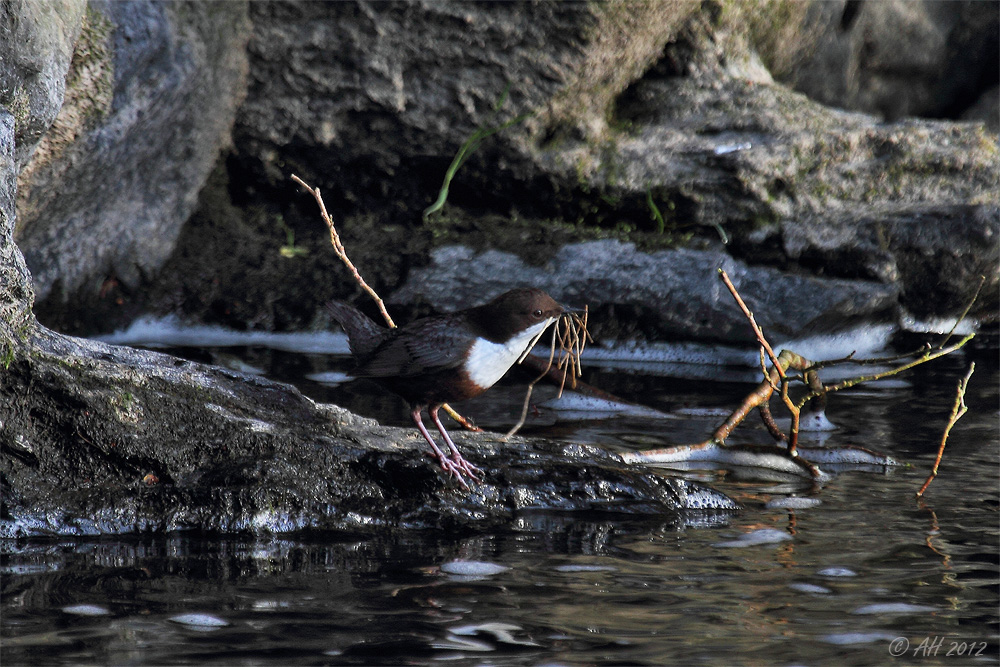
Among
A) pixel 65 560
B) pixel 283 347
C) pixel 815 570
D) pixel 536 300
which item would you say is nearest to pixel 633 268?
pixel 283 347

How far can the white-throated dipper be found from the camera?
12.0ft

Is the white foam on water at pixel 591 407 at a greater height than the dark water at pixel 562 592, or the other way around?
the white foam on water at pixel 591 407

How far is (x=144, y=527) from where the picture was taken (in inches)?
127

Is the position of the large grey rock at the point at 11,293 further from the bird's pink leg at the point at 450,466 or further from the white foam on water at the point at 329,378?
the white foam on water at the point at 329,378

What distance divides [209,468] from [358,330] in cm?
89

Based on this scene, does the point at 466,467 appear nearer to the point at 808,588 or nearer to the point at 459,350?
the point at 459,350

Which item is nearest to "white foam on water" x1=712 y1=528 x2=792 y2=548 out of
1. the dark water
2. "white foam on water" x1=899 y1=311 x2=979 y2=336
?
the dark water

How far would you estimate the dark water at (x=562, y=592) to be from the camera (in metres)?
2.41

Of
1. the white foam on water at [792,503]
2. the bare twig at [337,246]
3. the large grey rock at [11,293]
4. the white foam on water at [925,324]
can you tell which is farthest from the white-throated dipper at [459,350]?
the white foam on water at [925,324]

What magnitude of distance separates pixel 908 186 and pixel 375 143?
3.94 m

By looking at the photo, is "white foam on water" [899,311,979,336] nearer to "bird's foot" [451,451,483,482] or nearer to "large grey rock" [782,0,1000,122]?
"large grey rock" [782,0,1000,122]

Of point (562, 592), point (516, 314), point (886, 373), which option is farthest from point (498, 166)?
point (562, 592)

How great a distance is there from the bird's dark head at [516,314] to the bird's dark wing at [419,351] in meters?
0.11

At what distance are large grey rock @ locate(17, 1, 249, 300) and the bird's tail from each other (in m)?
2.34
